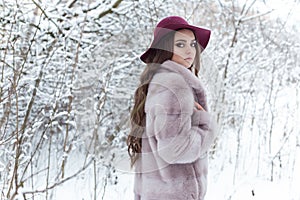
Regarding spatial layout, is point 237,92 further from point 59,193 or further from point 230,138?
point 59,193

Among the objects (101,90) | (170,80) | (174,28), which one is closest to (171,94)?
(170,80)

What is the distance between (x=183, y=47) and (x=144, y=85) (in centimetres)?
22

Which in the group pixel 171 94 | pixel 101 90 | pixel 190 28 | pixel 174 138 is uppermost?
pixel 190 28

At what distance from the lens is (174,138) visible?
138 cm

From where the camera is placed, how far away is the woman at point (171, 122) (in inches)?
54.5

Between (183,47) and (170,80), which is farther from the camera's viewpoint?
(183,47)

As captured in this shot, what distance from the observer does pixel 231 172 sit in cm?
386

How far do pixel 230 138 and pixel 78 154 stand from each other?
1924mm


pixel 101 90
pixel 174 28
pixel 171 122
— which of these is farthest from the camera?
pixel 101 90

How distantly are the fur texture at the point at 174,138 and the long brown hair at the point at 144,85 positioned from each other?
0.05m

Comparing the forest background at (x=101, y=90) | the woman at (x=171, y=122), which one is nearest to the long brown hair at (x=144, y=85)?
the woman at (x=171, y=122)

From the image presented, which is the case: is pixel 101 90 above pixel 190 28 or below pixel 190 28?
below

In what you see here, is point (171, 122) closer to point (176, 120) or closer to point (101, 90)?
point (176, 120)

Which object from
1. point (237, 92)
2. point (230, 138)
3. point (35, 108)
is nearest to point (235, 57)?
point (237, 92)
